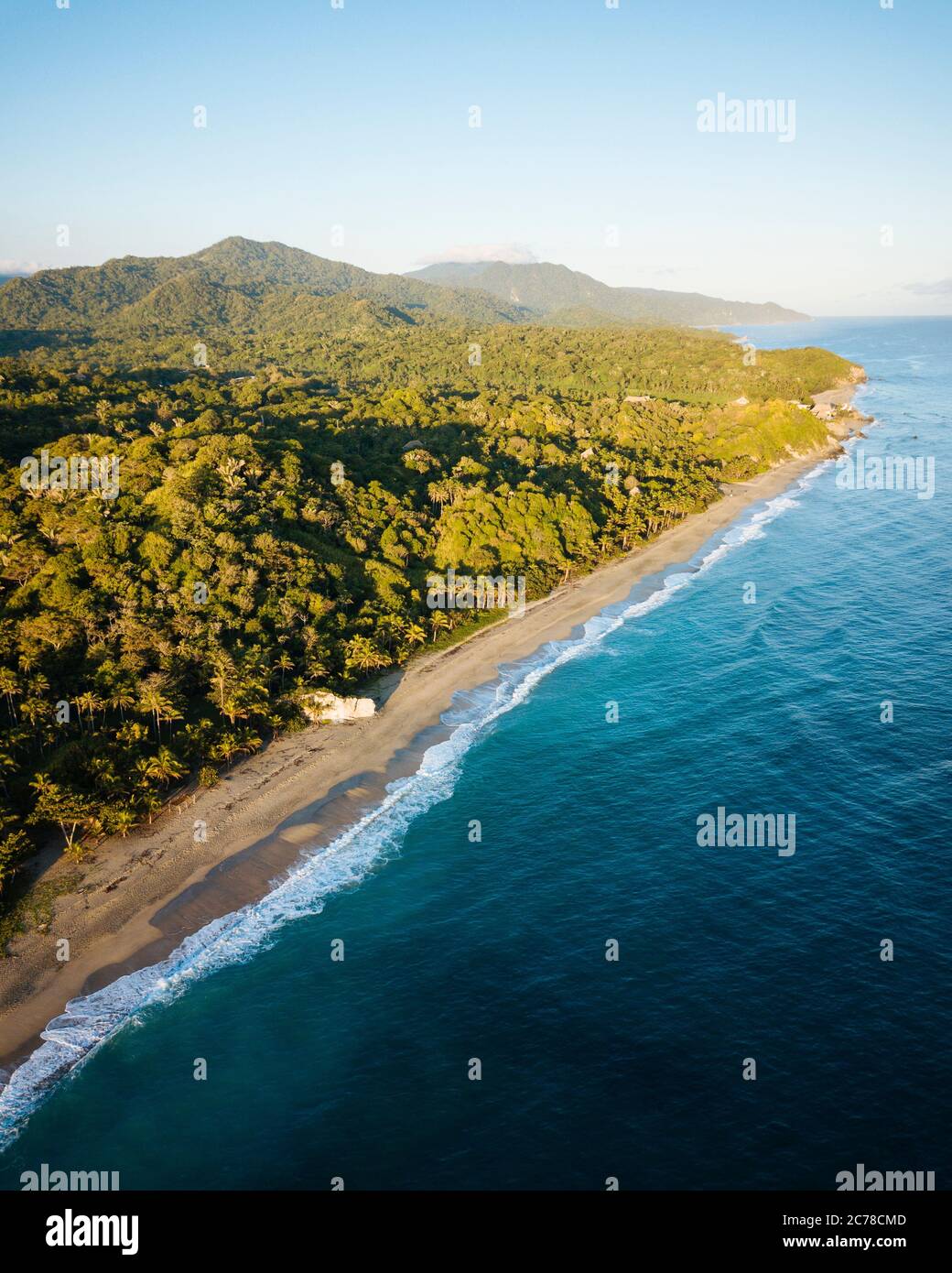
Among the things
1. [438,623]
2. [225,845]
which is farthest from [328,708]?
[438,623]

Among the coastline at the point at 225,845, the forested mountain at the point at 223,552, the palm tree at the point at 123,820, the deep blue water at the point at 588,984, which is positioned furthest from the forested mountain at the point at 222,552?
the deep blue water at the point at 588,984

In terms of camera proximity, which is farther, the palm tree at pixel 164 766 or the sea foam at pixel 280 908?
the palm tree at pixel 164 766

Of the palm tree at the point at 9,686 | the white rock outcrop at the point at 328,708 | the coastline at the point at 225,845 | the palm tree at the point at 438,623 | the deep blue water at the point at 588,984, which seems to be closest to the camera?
the deep blue water at the point at 588,984

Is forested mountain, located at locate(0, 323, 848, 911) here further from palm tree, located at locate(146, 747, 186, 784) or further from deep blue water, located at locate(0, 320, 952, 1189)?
deep blue water, located at locate(0, 320, 952, 1189)

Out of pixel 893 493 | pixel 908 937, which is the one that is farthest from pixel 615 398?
pixel 908 937

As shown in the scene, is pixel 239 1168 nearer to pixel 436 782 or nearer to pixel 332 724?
pixel 436 782

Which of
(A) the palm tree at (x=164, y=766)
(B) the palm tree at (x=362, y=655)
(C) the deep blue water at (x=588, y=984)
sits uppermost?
(B) the palm tree at (x=362, y=655)

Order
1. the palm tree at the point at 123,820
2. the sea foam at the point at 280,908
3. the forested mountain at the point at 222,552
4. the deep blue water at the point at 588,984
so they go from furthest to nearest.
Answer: the forested mountain at the point at 222,552
the palm tree at the point at 123,820
the sea foam at the point at 280,908
the deep blue water at the point at 588,984

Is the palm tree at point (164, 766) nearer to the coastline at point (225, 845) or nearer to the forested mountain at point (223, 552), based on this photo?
the forested mountain at point (223, 552)
